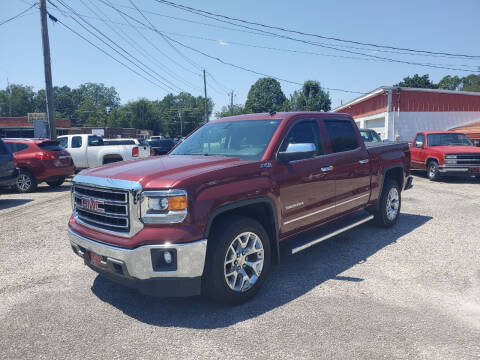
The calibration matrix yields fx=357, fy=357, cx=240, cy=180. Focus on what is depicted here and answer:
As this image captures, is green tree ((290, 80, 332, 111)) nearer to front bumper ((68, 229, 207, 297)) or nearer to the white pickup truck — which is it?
the white pickup truck

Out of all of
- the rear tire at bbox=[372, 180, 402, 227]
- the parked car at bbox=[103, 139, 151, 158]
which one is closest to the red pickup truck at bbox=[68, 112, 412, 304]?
the rear tire at bbox=[372, 180, 402, 227]

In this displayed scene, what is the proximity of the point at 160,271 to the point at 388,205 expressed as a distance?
457 centimetres

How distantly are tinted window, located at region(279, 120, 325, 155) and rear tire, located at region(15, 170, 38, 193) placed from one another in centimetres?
993

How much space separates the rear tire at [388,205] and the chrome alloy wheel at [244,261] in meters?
3.17

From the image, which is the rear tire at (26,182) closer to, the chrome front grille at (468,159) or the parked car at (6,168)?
the parked car at (6,168)

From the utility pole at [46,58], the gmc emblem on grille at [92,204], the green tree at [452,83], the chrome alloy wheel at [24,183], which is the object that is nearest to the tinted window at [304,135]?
the gmc emblem on grille at [92,204]

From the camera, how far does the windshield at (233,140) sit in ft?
13.5

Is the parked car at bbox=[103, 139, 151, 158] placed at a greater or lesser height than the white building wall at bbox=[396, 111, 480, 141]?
lesser

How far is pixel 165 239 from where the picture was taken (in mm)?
3010

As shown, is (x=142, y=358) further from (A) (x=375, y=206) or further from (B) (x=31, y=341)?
(A) (x=375, y=206)

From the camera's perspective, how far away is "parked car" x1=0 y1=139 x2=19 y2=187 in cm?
917

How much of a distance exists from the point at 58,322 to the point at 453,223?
22.1ft

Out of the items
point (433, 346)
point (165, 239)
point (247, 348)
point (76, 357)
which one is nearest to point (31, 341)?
point (76, 357)

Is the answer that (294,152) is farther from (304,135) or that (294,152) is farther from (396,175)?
(396,175)
